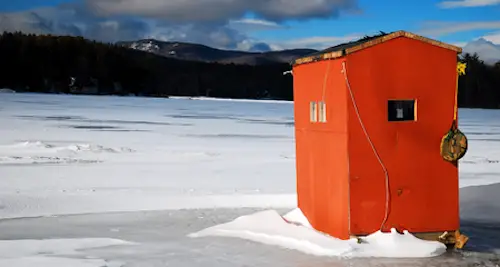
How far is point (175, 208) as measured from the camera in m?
8.23

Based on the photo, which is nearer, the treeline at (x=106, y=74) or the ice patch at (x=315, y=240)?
the ice patch at (x=315, y=240)

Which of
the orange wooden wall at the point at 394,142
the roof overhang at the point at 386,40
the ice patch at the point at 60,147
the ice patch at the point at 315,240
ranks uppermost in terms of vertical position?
the roof overhang at the point at 386,40

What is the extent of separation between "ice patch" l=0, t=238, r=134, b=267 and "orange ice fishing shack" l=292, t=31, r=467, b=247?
2185 millimetres

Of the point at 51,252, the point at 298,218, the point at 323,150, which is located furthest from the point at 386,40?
the point at 51,252

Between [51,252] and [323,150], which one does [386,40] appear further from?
[51,252]

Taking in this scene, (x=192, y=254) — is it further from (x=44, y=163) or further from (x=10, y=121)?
(x=10, y=121)

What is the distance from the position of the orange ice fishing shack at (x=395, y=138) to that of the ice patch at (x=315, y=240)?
0.12 metres

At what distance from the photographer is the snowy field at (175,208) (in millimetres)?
5668

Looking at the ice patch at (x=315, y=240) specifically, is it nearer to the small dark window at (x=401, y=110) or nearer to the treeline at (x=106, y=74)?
the small dark window at (x=401, y=110)

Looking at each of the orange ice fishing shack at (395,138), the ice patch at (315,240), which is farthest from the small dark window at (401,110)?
the ice patch at (315,240)

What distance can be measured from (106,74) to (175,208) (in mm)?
87796

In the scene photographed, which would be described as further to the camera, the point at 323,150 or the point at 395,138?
the point at 323,150

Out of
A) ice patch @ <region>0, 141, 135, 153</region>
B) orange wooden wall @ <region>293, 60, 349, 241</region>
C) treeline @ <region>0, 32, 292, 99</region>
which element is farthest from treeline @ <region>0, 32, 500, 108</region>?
orange wooden wall @ <region>293, 60, 349, 241</region>

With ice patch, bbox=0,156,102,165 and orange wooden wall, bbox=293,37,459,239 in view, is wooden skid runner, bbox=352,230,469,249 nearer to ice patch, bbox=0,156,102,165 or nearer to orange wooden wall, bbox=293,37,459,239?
orange wooden wall, bbox=293,37,459,239
